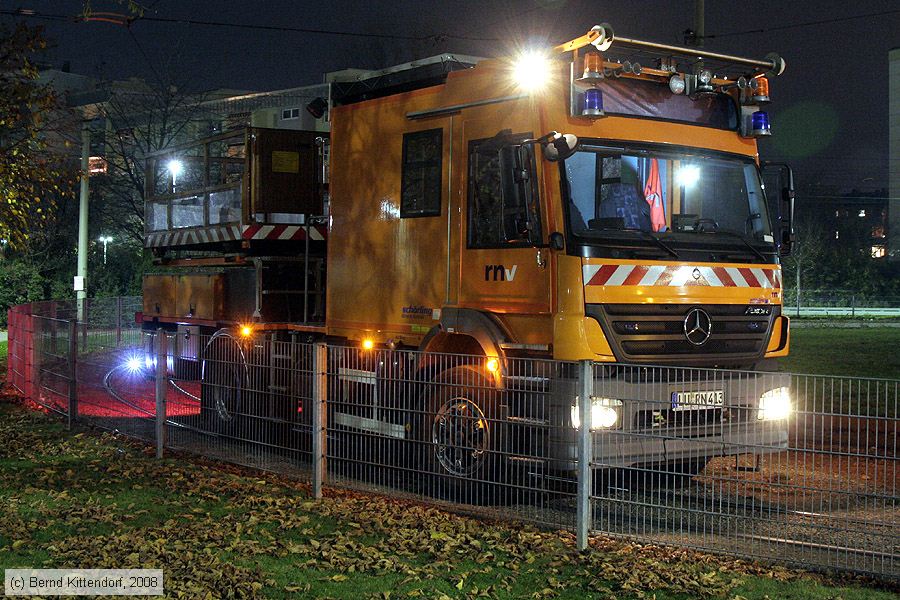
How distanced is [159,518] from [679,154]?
5217 millimetres

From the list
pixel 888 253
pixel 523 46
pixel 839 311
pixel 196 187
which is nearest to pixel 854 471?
pixel 523 46

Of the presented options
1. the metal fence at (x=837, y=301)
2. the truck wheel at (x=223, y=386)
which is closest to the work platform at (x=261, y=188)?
the truck wheel at (x=223, y=386)

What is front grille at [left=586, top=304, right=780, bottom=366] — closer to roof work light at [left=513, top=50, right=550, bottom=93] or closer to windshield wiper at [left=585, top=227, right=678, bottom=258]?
windshield wiper at [left=585, top=227, right=678, bottom=258]

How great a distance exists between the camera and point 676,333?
8.41 m

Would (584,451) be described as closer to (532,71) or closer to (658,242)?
(658,242)

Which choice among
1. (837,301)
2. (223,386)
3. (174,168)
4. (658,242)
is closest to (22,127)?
(174,168)

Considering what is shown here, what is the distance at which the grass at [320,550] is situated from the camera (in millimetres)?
6070

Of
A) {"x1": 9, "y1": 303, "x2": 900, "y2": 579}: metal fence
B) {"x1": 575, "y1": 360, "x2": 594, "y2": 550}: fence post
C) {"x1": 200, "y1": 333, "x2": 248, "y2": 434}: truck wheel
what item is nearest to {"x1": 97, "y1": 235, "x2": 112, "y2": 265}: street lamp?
{"x1": 200, "y1": 333, "x2": 248, "y2": 434}: truck wheel

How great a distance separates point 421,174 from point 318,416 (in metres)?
2.57

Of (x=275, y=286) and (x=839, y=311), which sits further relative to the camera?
(x=839, y=311)

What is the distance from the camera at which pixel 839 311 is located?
180 ft

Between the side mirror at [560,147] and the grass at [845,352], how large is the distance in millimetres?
9265

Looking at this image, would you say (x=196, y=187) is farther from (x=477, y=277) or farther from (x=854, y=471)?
(x=854, y=471)

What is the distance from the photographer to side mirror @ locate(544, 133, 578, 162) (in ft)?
26.5
